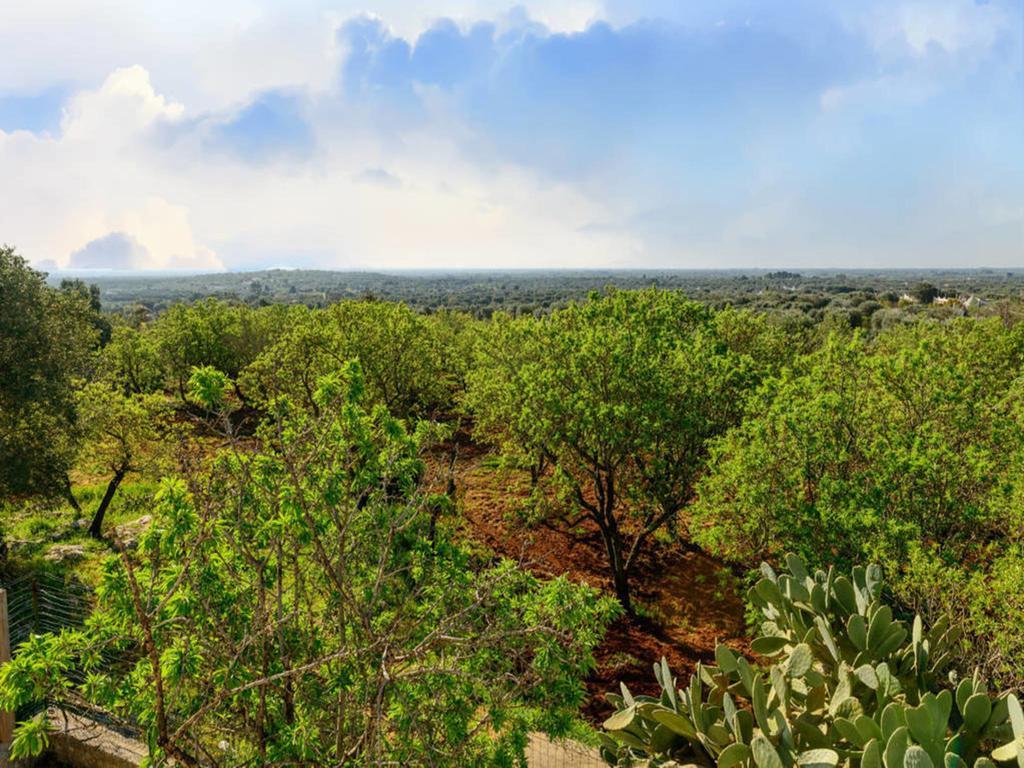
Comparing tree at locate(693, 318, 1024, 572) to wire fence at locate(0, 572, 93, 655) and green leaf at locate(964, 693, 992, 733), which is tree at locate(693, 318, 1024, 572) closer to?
green leaf at locate(964, 693, 992, 733)

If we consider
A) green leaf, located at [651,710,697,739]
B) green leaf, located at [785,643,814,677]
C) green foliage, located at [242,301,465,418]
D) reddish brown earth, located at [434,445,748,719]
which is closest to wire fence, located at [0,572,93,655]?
green foliage, located at [242,301,465,418]

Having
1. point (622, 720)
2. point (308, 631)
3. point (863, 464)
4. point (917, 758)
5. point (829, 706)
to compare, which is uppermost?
point (863, 464)

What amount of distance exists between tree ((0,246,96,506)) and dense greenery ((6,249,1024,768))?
8cm

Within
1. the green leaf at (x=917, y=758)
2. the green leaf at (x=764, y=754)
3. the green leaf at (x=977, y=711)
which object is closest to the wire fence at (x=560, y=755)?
the green leaf at (x=764, y=754)

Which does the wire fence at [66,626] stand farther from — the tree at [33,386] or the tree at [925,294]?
the tree at [925,294]

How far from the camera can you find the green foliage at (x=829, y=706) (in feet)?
15.8

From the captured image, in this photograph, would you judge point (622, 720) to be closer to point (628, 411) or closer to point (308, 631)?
point (308, 631)

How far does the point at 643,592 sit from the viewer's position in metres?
16.8

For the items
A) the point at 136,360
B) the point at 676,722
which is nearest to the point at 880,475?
the point at 676,722

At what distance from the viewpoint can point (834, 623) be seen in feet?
23.3

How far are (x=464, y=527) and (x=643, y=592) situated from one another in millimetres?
6223

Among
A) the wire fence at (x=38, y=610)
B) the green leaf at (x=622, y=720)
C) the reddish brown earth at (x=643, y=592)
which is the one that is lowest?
the reddish brown earth at (x=643, y=592)

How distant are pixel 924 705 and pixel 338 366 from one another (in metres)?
17.3

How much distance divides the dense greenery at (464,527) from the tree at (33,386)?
0.08m
